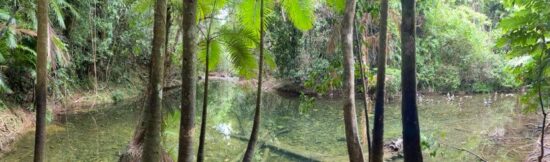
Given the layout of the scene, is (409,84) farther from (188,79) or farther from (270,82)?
(270,82)

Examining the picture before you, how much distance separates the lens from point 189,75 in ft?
16.3

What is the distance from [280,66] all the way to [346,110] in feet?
58.5

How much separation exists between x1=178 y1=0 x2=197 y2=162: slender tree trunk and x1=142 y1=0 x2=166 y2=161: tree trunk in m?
0.27

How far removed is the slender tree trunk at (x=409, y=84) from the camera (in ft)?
16.7

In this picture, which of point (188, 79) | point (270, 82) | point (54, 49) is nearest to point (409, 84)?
point (188, 79)

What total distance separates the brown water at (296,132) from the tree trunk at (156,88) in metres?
2.97

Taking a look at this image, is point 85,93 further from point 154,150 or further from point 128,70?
point 154,150

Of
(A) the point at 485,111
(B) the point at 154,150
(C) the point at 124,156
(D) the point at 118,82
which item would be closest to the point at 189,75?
(B) the point at 154,150

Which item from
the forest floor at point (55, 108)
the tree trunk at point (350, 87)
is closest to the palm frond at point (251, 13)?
the tree trunk at point (350, 87)

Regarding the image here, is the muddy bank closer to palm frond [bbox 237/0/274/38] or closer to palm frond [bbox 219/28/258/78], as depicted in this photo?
palm frond [bbox 219/28/258/78]

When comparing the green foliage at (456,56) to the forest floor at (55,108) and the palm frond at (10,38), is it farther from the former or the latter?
the palm frond at (10,38)

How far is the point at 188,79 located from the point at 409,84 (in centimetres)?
241

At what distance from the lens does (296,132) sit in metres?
13.0

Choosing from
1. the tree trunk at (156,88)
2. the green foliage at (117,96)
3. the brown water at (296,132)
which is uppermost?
the tree trunk at (156,88)
